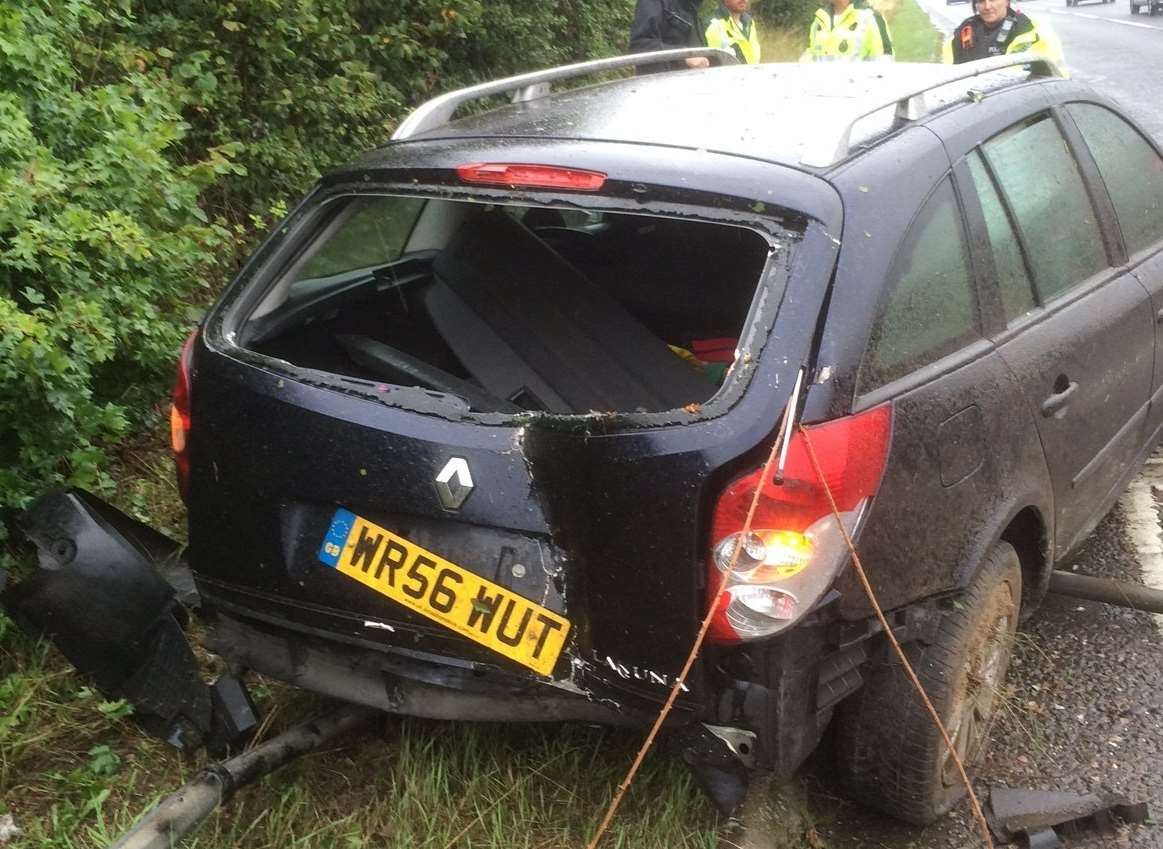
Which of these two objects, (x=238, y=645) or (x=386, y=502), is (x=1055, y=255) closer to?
(x=386, y=502)

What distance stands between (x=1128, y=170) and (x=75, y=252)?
324 centimetres

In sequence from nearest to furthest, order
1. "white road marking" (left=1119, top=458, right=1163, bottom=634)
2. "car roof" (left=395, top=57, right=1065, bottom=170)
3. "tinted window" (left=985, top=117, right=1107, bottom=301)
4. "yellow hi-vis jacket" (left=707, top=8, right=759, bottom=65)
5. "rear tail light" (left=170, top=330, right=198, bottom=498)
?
"car roof" (left=395, top=57, right=1065, bottom=170) < "rear tail light" (left=170, top=330, right=198, bottom=498) < "tinted window" (left=985, top=117, right=1107, bottom=301) < "white road marking" (left=1119, top=458, right=1163, bottom=634) < "yellow hi-vis jacket" (left=707, top=8, right=759, bottom=65)

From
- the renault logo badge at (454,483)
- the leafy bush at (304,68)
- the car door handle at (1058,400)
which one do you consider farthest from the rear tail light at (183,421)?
the leafy bush at (304,68)

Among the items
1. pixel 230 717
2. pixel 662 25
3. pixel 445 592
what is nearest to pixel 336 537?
pixel 445 592

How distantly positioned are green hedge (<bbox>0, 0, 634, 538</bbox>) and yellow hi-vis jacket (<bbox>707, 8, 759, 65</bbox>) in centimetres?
347

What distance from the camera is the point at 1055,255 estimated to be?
2.99m

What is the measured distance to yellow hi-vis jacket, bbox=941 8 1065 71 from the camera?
24.2ft

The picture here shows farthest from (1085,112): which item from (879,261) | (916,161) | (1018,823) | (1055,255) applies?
(1018,823)

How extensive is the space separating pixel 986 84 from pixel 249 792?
2663 mm

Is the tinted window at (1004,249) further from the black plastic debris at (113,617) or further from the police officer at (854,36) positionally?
the police officer at (854,36)

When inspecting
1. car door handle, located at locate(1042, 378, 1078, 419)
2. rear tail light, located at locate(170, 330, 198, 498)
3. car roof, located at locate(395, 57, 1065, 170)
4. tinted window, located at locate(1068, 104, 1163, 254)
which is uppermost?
car roof, located at locate(395, 57, 1065, 170)

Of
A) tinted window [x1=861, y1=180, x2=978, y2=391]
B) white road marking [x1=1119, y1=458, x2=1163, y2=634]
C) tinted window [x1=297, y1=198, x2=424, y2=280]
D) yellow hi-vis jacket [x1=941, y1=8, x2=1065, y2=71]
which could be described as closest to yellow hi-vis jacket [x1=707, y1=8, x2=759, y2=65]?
yellow hi-vis jacket [x1=941, y1=8, x2=1065, y2=71]

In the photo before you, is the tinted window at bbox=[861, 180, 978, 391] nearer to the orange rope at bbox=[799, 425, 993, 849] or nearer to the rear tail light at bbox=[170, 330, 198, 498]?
the orange rope at bbox=[799, 425, 993, 849]

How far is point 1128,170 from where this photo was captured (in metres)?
3.56
